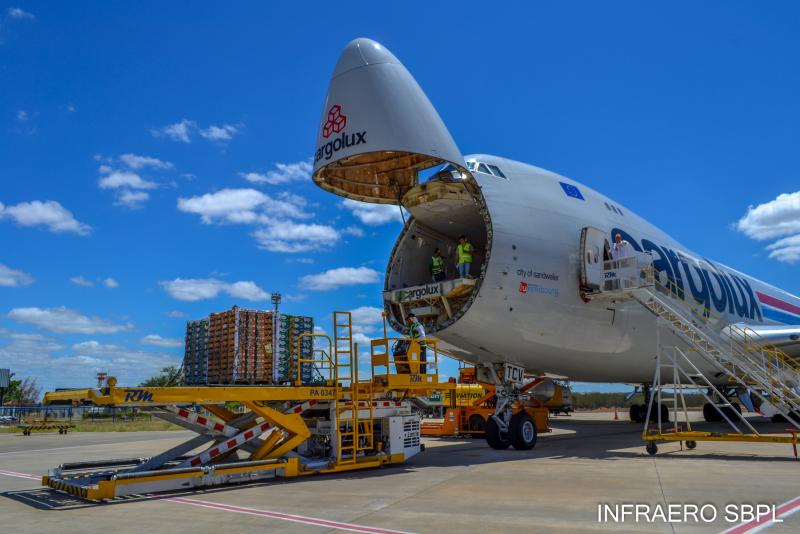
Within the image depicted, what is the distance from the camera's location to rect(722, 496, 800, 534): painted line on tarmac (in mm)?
6268

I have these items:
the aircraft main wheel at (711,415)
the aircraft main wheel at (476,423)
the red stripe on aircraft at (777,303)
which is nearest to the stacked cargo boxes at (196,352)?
the aircraft main wheel at (476,423)

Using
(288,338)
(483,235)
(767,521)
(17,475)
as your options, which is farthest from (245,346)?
(767,521)

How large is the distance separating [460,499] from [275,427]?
→ 4071 millimetres

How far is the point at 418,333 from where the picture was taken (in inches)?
535

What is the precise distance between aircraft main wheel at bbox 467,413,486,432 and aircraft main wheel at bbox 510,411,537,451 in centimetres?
564

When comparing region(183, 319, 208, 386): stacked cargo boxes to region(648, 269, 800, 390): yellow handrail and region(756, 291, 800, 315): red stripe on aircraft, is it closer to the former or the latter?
region(648, 269, 800, 390): yellow handrail

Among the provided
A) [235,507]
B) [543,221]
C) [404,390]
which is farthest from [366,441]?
[543,221]

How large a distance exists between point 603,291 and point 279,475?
29.6 feet

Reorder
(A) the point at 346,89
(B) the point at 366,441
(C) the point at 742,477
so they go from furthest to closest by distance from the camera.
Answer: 1. (A) the point at 346,89
2. (B) the point at 366,441
3. (C) the point at 742,477

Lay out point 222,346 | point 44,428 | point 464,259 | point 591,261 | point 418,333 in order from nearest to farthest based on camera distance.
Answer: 1. point 418,333
2. point 464,259
3. point 591,261
4. point 222,346
5. point 44,428

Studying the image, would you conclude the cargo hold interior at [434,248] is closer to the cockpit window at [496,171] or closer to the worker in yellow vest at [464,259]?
the worker in yellow vest at [464,259]

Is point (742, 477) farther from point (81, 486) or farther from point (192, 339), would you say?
point (192, 339)

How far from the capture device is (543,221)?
14.6m

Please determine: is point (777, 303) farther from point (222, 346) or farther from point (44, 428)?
point (44, 428)
